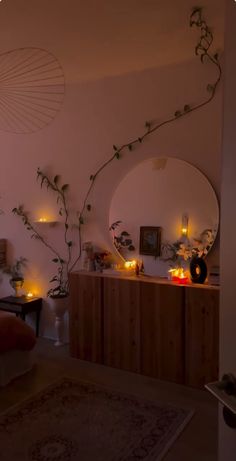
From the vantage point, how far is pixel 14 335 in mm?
3029

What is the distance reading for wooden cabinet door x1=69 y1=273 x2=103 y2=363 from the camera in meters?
3.40

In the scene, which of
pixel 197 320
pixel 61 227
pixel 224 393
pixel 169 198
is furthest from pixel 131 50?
pixel 224 393

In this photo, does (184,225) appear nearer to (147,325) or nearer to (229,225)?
(147,325)

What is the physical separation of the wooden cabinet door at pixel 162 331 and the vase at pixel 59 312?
98 cm

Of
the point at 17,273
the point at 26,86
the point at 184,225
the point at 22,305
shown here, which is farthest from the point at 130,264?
the point at 26,86

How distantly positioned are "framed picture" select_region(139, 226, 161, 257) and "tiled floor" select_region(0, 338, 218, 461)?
1.10 m

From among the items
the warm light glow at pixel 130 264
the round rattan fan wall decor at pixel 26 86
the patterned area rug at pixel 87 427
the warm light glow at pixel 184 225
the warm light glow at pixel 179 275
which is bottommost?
the patterned area rug at pixel 87 427

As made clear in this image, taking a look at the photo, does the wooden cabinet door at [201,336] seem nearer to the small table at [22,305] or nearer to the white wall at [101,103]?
the white wall at [101,103]

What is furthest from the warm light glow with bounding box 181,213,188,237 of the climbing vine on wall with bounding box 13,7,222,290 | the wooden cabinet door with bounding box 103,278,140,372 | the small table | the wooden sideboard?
the small table

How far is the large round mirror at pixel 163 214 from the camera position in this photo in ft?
10.4

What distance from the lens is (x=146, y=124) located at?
11.3ft

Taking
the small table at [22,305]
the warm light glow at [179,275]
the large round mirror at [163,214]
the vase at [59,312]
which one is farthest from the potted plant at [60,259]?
the warm light glow at [179,275]

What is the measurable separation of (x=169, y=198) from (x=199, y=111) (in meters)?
0.80

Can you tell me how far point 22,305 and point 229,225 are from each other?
3.35 m
